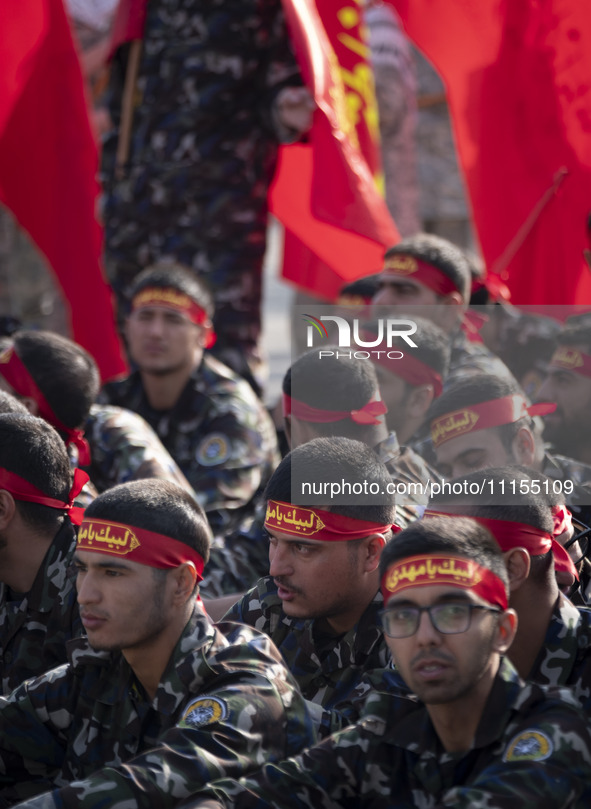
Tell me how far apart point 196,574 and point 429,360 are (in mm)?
1811

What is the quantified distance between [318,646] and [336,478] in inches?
17.4

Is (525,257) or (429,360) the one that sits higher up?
(525,257)

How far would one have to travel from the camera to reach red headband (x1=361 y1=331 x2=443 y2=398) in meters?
4.68

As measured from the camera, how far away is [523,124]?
6203mm

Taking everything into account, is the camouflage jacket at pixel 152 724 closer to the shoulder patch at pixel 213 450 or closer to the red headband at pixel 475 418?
the red headband at pixel 475 418

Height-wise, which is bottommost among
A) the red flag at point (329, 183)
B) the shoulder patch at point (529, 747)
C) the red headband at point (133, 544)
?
the shoulder patch at point (529, 747)

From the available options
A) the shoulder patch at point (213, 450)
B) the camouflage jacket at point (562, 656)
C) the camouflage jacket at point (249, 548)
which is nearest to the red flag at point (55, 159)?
the shoulder patch at point (213, 450)

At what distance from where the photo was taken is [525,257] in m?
6.16

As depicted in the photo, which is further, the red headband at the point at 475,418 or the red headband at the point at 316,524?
the red headband at the point at 475,418

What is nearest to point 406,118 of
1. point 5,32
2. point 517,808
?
point 5,32

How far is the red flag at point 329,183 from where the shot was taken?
19.2 feet

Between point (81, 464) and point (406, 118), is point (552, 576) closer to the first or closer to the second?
point (81, 464)

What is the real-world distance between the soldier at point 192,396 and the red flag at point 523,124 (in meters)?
1.46

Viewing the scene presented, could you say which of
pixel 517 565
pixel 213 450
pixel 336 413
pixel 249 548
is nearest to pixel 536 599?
pixel 517 565
